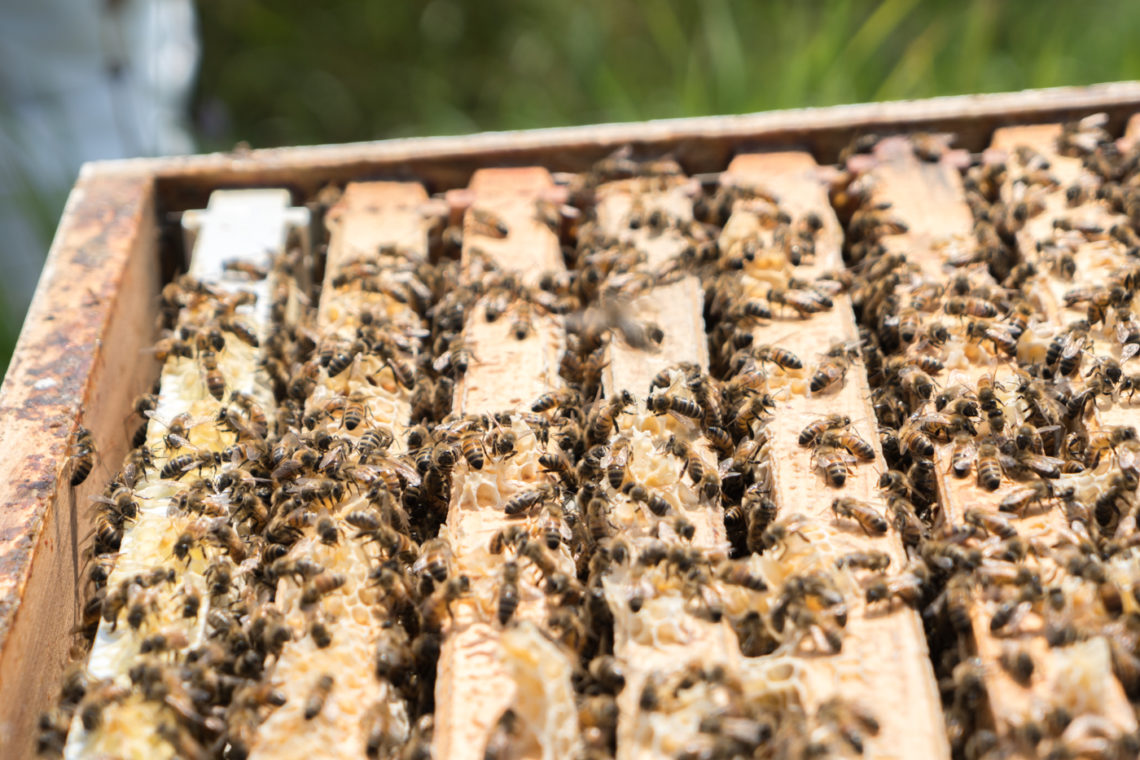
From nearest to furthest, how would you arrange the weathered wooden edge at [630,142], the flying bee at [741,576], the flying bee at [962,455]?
the flying bee at [741,576], the flying bee at [962,455], the weathered wooden edge at [630,142]

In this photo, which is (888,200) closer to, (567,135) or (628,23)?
(567,135)

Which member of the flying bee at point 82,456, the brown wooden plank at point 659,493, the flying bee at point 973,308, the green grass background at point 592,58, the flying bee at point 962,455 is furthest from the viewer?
the green grass background at point 592,58

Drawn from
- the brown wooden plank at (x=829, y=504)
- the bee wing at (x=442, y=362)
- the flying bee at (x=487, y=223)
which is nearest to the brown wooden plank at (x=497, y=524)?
the flying bee at (x=487, y=223)

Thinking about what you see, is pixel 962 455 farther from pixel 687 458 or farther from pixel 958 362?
pixel 687 458

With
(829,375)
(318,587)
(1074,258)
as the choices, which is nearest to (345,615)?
(318,587)

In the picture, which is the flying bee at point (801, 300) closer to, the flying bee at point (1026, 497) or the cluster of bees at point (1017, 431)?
the cluster of bees at point (1017, 431)

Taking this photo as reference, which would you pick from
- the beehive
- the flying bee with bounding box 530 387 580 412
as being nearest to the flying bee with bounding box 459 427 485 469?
the beehive

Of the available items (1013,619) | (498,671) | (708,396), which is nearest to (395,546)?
(498,671)
